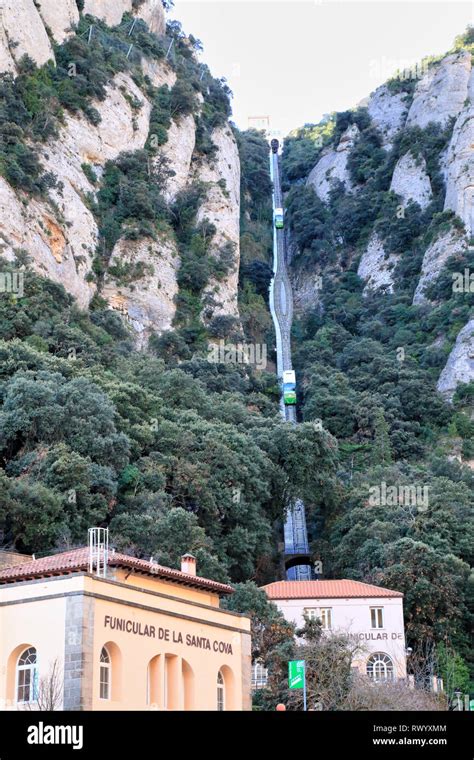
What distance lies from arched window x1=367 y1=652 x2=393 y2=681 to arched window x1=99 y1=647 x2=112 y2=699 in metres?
21.2

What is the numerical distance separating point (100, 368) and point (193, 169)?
137ft

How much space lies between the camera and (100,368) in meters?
65.5

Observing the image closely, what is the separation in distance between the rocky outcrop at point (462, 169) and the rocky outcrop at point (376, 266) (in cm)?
788

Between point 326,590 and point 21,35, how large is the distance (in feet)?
167

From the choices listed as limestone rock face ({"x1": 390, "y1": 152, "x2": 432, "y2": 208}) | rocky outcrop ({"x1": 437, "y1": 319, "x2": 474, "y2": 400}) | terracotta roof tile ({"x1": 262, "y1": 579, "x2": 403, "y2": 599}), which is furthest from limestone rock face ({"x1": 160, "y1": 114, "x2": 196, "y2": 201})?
terracotta roof tile ({"x1": 262, "y1": 579, "x2": 403, "y2": 599})

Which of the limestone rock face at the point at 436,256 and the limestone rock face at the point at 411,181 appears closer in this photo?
the limestone rock face at the point at 436,256

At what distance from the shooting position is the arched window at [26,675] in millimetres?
29609

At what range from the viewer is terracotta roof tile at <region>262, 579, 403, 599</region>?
171ft

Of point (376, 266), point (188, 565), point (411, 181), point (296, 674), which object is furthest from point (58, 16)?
point (296, 674)

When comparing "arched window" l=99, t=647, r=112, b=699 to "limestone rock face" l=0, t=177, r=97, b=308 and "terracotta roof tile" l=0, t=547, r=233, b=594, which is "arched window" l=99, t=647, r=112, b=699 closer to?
"terracotta roof tile" l=0, t=547, r=233, b=594

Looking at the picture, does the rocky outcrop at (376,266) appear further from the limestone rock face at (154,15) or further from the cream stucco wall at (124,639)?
the cream stucco wall at (124,639)

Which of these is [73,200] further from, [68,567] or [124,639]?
[124,639]

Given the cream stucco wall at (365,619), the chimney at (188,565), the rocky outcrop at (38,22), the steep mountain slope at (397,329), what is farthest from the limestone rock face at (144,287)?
→ the chimney at (188,565)

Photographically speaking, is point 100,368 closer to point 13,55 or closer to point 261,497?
point 261,497
